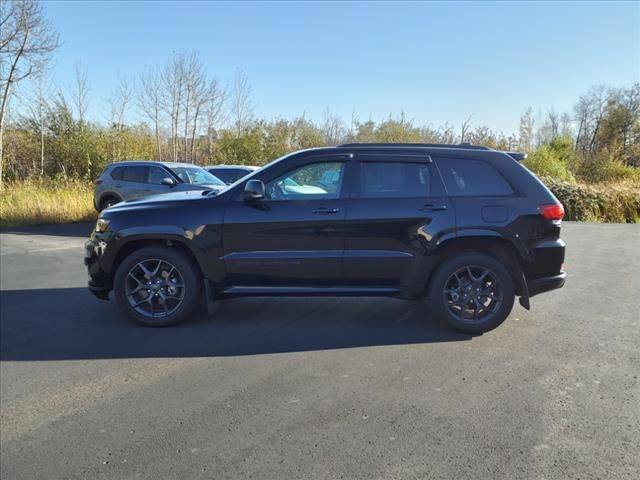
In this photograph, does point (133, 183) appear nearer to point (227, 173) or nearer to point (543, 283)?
point (227, 173)

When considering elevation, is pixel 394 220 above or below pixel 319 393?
above

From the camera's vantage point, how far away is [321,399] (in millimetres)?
3451

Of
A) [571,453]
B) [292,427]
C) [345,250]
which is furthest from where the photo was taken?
[345,250]

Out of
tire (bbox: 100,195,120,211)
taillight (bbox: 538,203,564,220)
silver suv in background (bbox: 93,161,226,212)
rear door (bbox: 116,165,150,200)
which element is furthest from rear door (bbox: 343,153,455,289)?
tire (bbox: 100,195,120,211)

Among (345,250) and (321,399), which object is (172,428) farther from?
(345,250)

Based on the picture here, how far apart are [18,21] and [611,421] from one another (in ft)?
69.7

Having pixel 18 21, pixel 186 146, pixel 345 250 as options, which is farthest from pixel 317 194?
pixel 186 146

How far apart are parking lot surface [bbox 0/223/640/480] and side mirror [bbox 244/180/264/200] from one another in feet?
4.35

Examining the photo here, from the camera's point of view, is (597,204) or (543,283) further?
(597,204)

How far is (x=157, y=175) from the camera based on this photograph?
1236 cm

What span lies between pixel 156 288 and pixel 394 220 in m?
2.50


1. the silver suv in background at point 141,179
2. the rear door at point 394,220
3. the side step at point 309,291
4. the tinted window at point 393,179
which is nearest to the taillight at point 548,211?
the rear door at point 394,220

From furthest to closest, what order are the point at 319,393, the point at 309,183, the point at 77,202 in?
the point at 77,202, the point at 309,183, the point at 319,393

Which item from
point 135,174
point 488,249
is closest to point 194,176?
point 135,174
